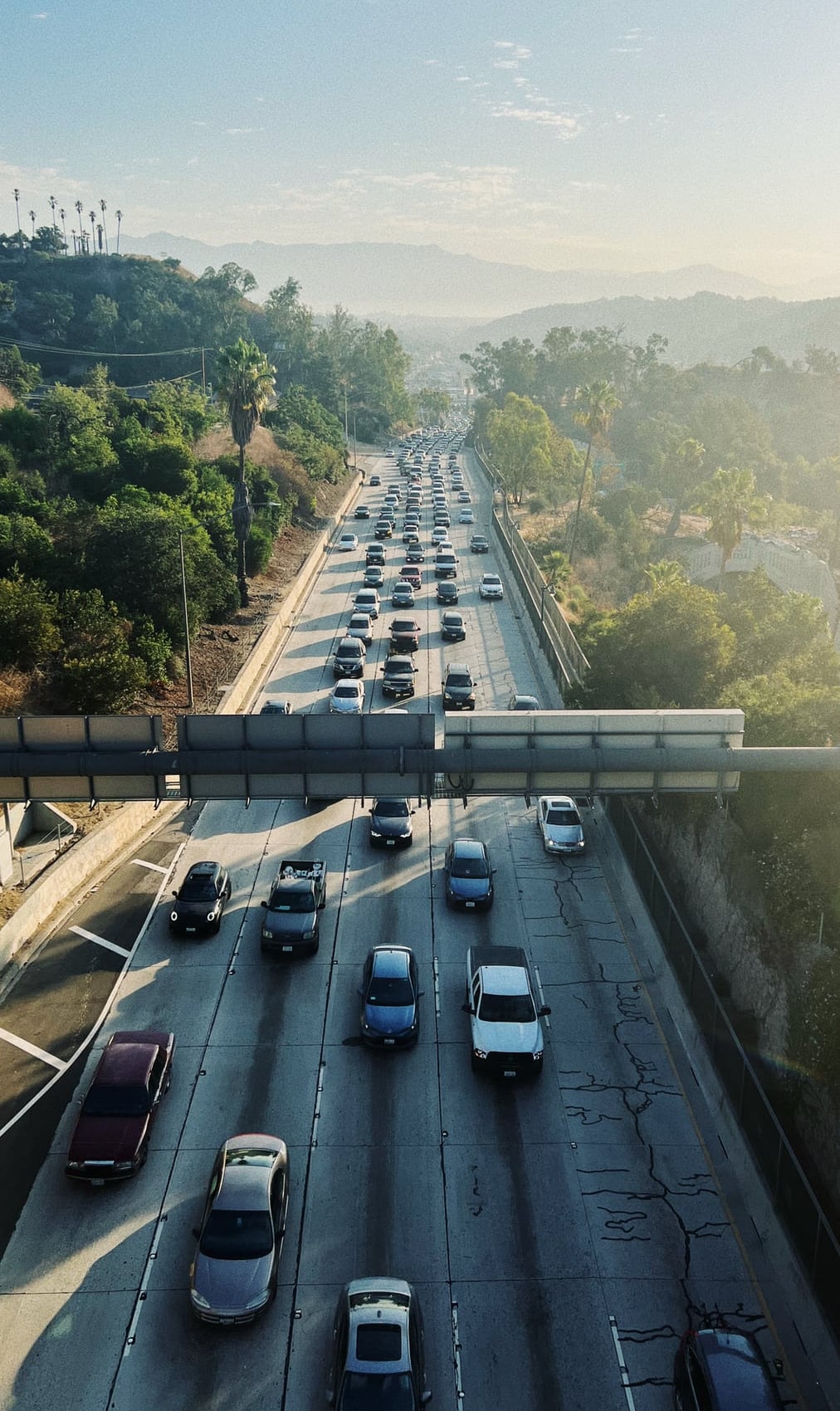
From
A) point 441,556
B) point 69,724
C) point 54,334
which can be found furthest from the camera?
point 54,334

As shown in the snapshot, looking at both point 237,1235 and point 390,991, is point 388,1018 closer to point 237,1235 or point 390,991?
point 390,991

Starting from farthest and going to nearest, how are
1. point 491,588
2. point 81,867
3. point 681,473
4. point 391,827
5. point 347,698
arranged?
point 681,473 → point 491,588 → point 347,698 → point 391,827 → point 81,867

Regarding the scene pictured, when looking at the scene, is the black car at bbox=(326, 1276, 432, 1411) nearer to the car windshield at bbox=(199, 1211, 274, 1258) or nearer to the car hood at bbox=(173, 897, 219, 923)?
the car windshield at bbox=(199, 1211, 274, 1258)

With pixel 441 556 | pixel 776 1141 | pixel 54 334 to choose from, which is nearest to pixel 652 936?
pixel 776 1141

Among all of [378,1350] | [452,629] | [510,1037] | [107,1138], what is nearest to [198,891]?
[107,1138]

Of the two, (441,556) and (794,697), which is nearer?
(794,697)

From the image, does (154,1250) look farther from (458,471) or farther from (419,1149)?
(458,471)

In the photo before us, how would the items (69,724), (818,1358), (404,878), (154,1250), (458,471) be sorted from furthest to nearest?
(458,471) < (404,878) < (69,724) < (154,1250) < (818,1358)

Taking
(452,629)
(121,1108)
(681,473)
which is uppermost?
(681,473)
